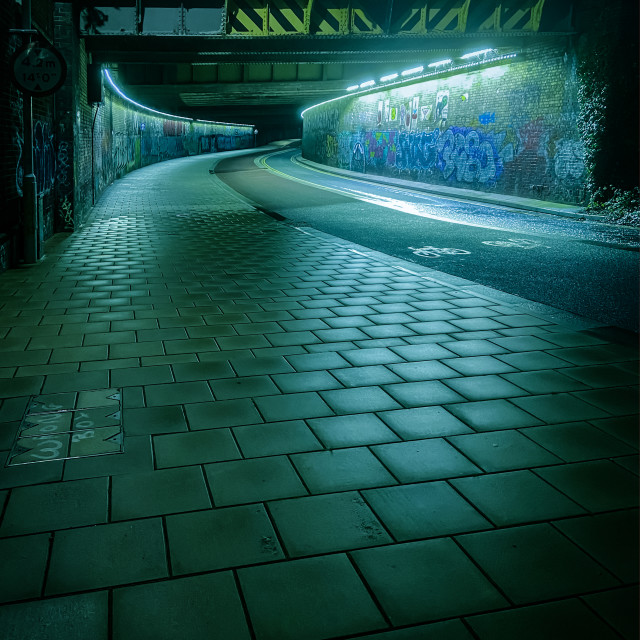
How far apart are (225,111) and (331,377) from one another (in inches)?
1917

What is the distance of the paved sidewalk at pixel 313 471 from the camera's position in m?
2.41

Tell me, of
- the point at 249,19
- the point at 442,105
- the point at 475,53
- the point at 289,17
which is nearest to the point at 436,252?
the point at 249,19

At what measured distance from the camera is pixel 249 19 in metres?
16.3

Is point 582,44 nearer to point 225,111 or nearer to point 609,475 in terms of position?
point 609,475

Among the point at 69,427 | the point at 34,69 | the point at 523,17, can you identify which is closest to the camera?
the point at 69,427

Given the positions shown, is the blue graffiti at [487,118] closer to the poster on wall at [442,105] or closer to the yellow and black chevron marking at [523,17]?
the poster on wall at [442,105]

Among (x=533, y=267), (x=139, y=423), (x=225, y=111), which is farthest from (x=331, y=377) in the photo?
(x=225, y=111)

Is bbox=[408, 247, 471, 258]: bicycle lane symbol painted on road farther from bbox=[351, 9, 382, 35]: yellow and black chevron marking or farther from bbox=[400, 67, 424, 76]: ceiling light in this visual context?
bbox=[400, 67, 424, 76]: ceiling light

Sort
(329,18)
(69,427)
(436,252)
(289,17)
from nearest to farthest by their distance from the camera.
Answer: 1. (69,427)
2. (436,252)
3. (289,17)
4. (329,18)

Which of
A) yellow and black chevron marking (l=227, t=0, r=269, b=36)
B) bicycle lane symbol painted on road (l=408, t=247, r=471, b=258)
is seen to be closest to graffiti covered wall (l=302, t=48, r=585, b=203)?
yellow and black chevron marking (l=227, t=0, r=269, b=36)

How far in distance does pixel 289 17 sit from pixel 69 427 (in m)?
15.5

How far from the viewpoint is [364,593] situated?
248cm

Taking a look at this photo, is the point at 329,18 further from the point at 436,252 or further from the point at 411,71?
the point at 411,71

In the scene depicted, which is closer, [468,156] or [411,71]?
[468,156]
